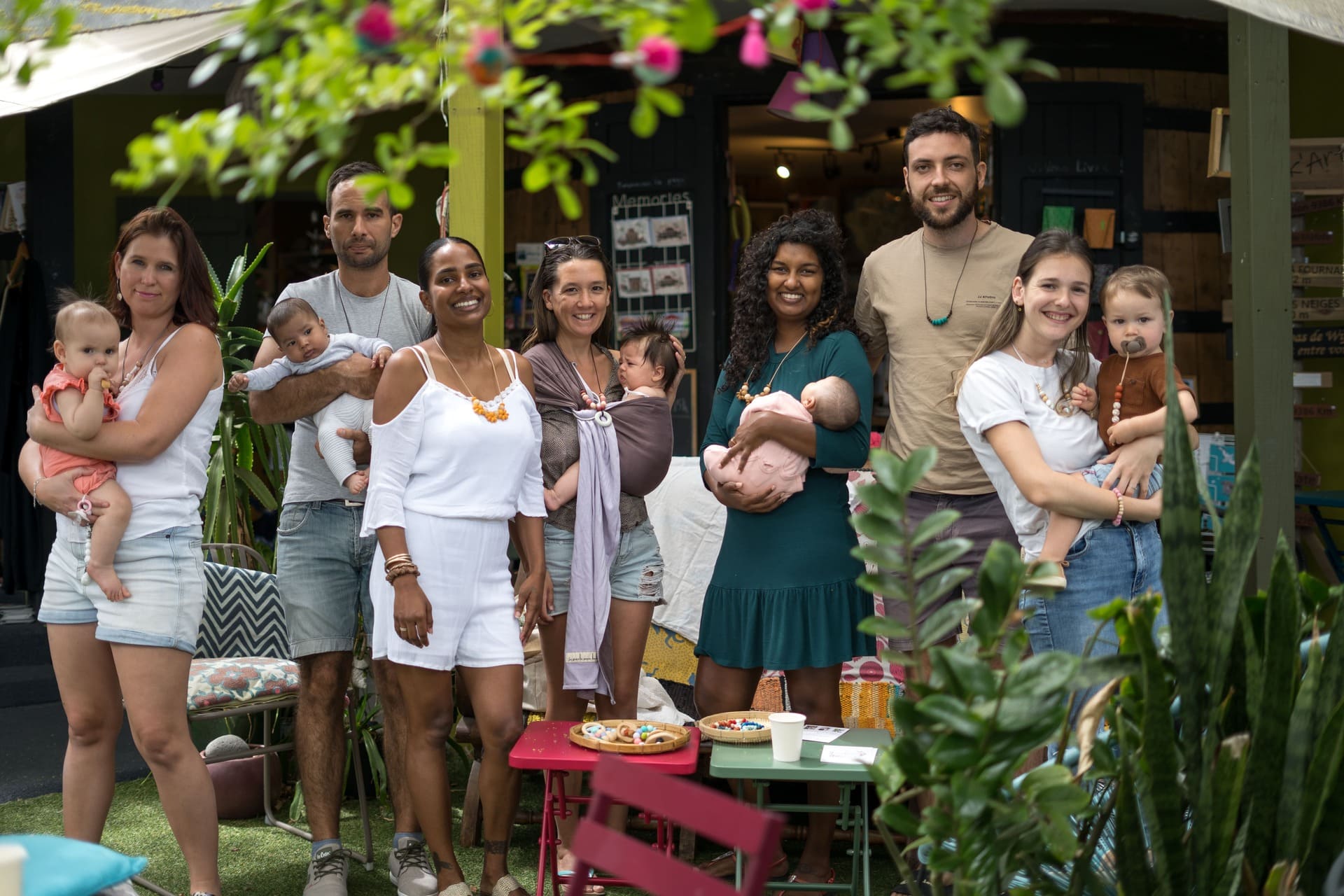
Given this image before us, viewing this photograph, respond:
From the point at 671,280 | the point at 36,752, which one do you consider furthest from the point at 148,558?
the point at 671,280

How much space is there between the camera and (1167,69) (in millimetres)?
7254

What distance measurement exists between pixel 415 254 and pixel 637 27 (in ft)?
24.5

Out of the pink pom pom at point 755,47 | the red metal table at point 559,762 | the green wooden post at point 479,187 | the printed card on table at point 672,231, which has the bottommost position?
the red metal table at point 559,762

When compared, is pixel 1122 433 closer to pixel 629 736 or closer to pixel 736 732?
pixel 736 732

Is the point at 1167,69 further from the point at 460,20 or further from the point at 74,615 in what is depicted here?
the point at 460,20

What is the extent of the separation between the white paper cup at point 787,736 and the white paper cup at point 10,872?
1.83m

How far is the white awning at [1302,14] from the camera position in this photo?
341 cm

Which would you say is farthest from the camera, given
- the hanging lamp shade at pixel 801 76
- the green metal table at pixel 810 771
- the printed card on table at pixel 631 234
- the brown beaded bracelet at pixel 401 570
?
the printed card on table at pixel 631 234

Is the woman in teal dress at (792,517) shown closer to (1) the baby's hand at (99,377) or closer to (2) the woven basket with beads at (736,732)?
(2) the woven basket with beads at (736,732)

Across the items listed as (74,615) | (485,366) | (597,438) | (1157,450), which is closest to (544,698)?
(597,438)

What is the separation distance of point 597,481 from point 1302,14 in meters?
2.17

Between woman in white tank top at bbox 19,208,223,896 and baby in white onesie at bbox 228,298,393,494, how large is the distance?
29 centimetres

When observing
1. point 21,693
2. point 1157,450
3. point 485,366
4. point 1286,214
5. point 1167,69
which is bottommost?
point 21,693

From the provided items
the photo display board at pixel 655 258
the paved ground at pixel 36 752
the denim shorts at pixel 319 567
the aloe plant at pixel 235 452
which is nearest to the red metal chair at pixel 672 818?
the denim shorts at pixel 319 567
